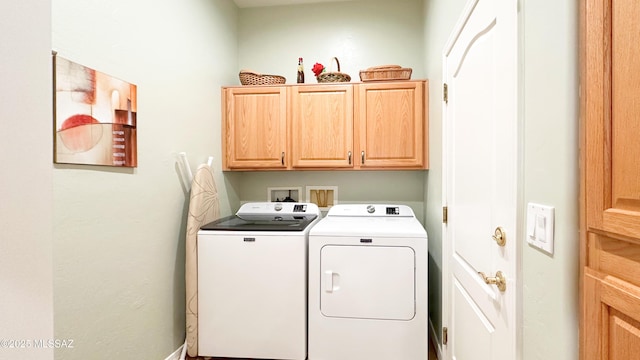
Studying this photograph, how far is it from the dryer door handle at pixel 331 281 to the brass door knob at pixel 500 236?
3.67 ft

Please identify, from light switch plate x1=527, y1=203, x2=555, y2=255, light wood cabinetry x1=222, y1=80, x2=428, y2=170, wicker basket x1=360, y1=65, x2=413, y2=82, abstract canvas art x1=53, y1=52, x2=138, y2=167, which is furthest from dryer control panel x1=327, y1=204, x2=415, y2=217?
light switch plate x1=527, y1=203, x2=555, y2=255

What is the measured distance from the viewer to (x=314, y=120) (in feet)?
8.38

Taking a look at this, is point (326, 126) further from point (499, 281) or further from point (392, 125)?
point (499, 281)

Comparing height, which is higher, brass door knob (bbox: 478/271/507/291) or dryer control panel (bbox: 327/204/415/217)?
dryer control panel (bbox: 327/204/415/217)

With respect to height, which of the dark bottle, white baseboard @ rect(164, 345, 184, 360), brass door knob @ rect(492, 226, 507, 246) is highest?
the dark bottle

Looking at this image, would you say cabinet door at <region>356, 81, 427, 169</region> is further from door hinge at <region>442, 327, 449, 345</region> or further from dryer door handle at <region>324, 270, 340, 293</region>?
door hinge at <region>442, 327, 449, 345</region>

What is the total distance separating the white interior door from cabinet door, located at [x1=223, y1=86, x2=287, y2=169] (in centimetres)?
138

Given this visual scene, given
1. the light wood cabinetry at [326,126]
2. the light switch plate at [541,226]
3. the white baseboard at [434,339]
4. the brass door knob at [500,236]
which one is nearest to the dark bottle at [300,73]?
the light wood cabinetry at [326,126]

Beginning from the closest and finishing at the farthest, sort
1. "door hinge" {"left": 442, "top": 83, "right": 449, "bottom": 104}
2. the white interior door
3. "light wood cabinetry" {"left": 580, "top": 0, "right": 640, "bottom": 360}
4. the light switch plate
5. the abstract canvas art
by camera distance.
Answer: "light wood cabinetry" {"left": 580, "top": 0, "right": 640, "bottom": 360}
the light switch plate
the white interior door
the abstract canvas art
"door hinge" {"left": 442, "top": 83, "right": 449, "bottom": 104}

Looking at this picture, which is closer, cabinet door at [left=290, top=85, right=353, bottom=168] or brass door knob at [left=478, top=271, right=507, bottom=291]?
brass door knob at [left=478, top=271, right=507, bottom=291]

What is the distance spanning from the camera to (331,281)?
193 centimetres

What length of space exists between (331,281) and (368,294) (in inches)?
9.7

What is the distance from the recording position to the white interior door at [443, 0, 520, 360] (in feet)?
3.06

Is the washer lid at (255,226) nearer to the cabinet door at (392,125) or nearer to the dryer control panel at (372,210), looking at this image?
the dryer control panel at (372,210)
